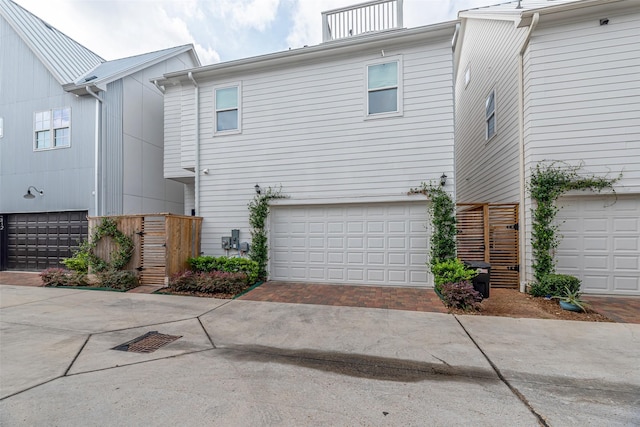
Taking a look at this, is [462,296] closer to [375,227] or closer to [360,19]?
[375,227]

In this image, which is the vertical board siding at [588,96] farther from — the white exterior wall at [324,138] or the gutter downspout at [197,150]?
the gutter downspout at [197,150]

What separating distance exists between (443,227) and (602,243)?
3.07 metres

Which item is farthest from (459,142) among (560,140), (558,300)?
(558,300)

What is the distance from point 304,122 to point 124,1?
25.4ft

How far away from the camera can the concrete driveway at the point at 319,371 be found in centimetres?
234

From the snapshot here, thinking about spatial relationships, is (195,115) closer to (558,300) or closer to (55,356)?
(55,356)

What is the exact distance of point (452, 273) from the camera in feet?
18.5

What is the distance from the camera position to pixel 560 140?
19.7 feet

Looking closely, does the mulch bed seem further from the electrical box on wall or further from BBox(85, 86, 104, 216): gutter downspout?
BBox(85, 86, 104, 216): gutter downspout

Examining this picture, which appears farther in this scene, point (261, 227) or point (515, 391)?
point (261, 227)

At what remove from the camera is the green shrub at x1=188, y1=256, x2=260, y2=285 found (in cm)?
726

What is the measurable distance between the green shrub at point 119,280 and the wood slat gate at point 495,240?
26.6ft

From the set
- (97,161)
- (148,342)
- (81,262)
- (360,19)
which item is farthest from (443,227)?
(97,161)

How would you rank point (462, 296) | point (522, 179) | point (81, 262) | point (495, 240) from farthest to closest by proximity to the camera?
1. point (81, 262)
2. point (495, 240)
3. point (522, 179)
4. point (462, 296)
